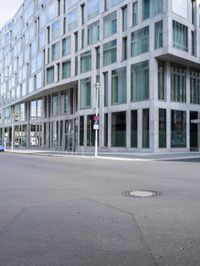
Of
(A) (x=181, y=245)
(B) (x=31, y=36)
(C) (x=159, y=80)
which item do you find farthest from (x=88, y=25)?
(A) (x=181, y=245)

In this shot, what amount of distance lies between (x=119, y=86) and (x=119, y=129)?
534cm

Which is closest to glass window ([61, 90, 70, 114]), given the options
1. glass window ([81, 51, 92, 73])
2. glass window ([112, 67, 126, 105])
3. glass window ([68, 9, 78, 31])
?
glass window ([81, 51, 92, 73])

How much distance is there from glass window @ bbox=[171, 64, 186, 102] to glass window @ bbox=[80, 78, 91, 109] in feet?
40.3

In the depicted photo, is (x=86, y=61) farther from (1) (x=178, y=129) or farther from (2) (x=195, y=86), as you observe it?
(1) (x=178, y=129)

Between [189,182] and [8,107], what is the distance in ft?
253

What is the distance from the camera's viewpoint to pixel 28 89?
67.8 meters

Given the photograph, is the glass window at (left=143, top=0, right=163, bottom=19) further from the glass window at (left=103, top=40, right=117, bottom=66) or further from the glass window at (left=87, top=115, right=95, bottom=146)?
the glass window at (left=87, top=115, right=95, bottom=146)

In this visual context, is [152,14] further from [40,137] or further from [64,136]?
[40,137]

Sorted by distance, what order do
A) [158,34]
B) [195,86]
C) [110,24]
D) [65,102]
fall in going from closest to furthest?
[158,34] < [195,86] < [110,24] < [65,102]

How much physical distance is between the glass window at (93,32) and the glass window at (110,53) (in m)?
2.74

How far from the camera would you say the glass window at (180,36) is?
3731 centimetres

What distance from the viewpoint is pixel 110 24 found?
4412cm

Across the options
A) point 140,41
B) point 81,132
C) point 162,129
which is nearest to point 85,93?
point 81,132

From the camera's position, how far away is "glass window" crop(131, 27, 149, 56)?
38.6 meters
